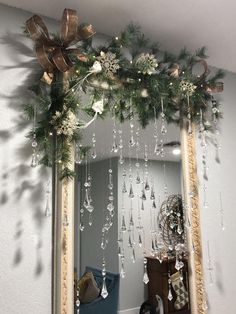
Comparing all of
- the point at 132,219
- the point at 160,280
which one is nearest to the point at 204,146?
the point at 132,219

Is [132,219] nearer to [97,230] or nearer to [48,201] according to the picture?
[97,230]

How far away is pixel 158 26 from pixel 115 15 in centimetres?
22

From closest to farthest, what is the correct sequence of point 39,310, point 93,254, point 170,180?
point 39,310 → point 93,254 → point 170,180

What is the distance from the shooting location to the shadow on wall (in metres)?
1.16

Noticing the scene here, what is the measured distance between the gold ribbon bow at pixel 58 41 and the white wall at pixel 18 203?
105mm

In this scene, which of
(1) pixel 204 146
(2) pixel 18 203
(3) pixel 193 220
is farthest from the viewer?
(1) pixel 204 146

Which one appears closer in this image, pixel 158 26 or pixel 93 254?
pixel 93 254

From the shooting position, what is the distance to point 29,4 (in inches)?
49.7

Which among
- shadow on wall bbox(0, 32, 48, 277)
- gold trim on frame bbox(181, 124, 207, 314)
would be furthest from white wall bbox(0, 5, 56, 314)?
gold trim on frame bbox(181, 124, 207, 314)

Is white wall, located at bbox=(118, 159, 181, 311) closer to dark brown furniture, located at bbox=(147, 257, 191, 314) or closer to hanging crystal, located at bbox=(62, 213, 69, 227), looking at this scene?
dark brown furniture, located at bbox=(147, 257, 191, 314)

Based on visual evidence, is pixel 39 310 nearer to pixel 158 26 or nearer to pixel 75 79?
pixel 75 79

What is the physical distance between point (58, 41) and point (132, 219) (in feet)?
2.53

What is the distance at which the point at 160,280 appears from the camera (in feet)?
4.52

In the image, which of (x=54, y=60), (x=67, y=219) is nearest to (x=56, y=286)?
(x=67, y=219)
